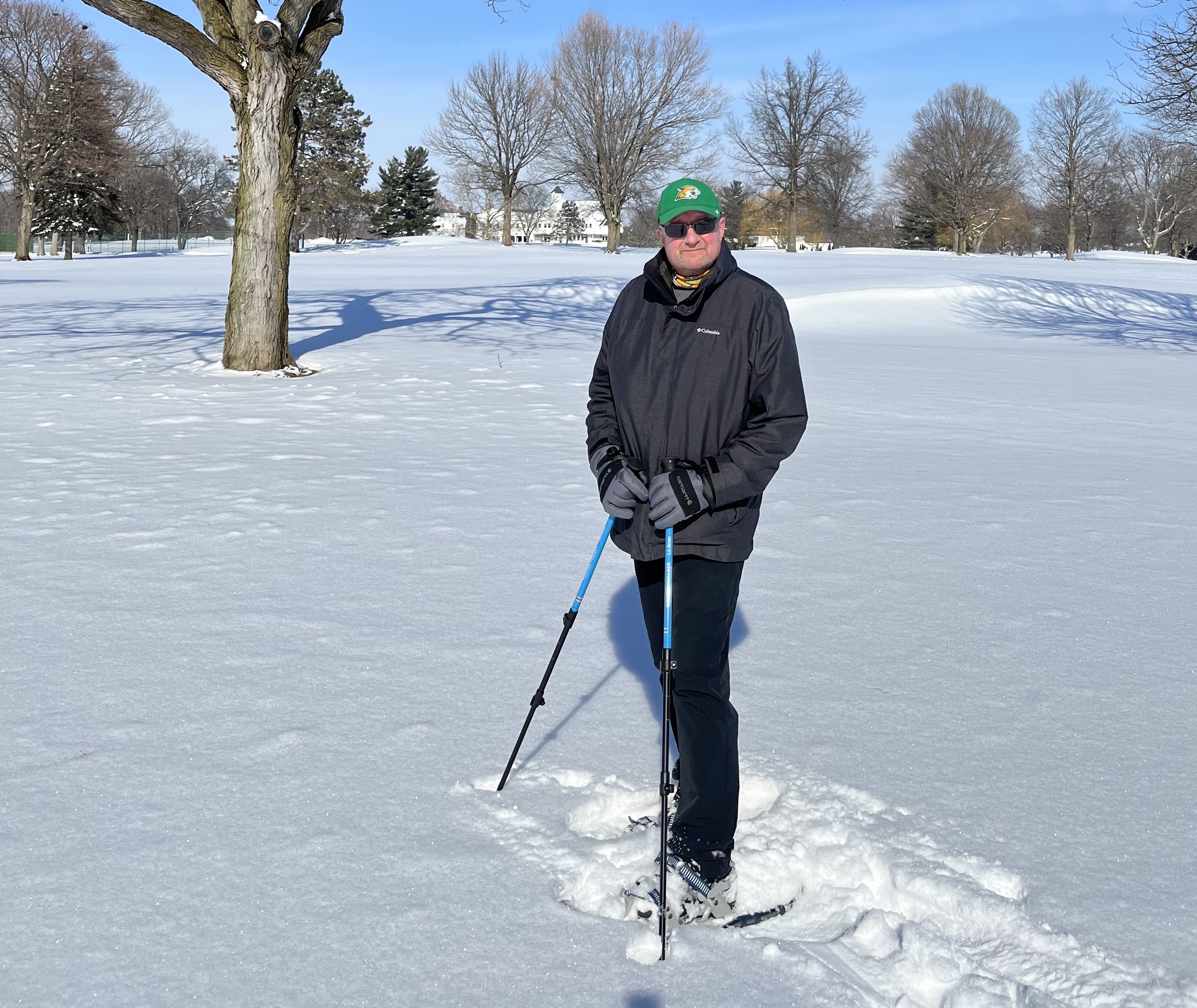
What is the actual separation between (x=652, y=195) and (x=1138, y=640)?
5555 cm

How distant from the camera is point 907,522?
20.8 feet

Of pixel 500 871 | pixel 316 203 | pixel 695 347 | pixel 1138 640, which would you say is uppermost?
pixel 316 203

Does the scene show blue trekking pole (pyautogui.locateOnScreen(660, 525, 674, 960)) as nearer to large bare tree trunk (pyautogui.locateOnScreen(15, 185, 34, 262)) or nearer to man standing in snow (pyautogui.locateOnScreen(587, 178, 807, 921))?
man standing in snow (pyautogui.locateOnScreen(587, 178, 807, 921))

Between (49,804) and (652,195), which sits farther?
(652,195)

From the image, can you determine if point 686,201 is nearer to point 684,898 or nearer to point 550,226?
point 684,898

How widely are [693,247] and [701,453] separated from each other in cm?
52

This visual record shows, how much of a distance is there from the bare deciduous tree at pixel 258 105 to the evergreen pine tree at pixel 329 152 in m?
47.5

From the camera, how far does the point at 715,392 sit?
2.68 metres

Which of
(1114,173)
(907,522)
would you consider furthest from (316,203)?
(907,522)

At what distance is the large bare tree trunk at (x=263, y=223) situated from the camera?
10828mm

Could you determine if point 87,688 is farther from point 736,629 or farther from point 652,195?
point 652,195

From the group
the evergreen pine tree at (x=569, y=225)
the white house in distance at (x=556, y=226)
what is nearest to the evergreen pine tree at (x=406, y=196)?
the white house in distance at (x=556, y=226)

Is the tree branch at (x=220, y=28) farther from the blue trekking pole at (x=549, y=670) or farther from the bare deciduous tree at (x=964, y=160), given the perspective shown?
the bare deciduous tree at (x=964, y=160)

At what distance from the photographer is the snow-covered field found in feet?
8.07
